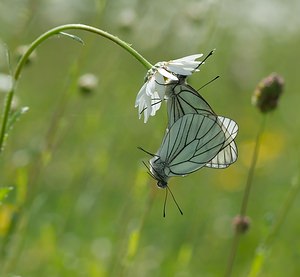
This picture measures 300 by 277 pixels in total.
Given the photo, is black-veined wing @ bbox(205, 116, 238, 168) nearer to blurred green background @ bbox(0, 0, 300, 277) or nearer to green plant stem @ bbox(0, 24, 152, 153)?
green plant stem @ bbox(0, 24, 152, 153)

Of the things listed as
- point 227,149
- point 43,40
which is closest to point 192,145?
point 227,149

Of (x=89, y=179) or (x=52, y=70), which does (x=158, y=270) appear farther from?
(x=52, y=70)

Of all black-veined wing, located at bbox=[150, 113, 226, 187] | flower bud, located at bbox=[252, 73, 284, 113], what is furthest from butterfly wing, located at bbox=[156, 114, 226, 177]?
flower bud, located at bbox=[252, 73, 284, 113]

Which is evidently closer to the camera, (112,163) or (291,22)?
(112,163)

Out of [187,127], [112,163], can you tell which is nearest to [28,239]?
[112,163]

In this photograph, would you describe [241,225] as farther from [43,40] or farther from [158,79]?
[43,40]
